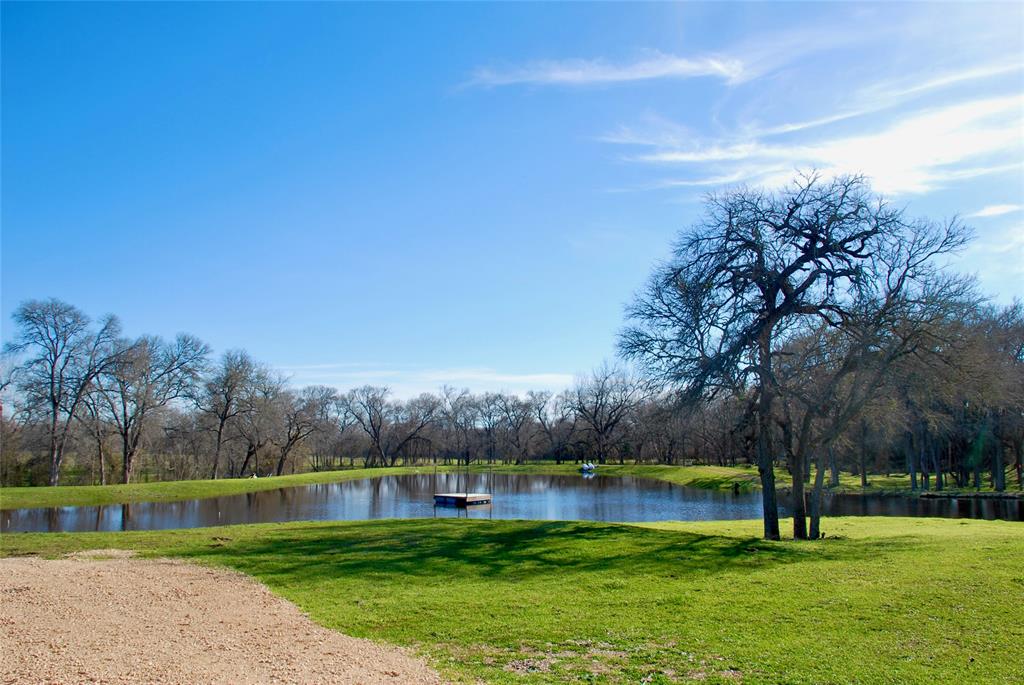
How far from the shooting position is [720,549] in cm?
1664

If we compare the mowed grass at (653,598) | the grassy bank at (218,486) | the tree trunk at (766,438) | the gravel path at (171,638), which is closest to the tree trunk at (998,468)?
the grassy bank at (218,486)

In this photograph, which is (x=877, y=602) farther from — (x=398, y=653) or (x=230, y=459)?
(x=230, y=459)

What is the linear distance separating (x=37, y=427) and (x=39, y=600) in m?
47.6

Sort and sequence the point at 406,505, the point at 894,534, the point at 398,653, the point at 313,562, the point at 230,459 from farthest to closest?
the point at 230,459, the point at 406,505, the point at 894,534, the point at 313,562, the point at 398,653

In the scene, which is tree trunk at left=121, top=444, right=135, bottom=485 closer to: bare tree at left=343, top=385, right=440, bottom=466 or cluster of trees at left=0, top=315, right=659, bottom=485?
cluster of trees at left=0, top=315, right=659, bottom=485

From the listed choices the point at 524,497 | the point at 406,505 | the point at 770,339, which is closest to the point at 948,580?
the point at 770,339

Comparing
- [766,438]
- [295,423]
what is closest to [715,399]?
[766,438]

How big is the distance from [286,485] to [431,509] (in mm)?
26858

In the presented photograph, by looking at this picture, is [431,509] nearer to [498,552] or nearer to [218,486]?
[218,486]

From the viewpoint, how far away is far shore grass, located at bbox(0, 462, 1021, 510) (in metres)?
38.4

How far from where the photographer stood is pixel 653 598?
11258 millimetres

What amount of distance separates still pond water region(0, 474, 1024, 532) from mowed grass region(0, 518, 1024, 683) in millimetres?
13273

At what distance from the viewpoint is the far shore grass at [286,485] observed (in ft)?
126

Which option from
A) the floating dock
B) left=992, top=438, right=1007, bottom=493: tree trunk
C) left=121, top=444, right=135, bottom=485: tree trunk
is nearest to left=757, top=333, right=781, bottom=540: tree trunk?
the floating dock
